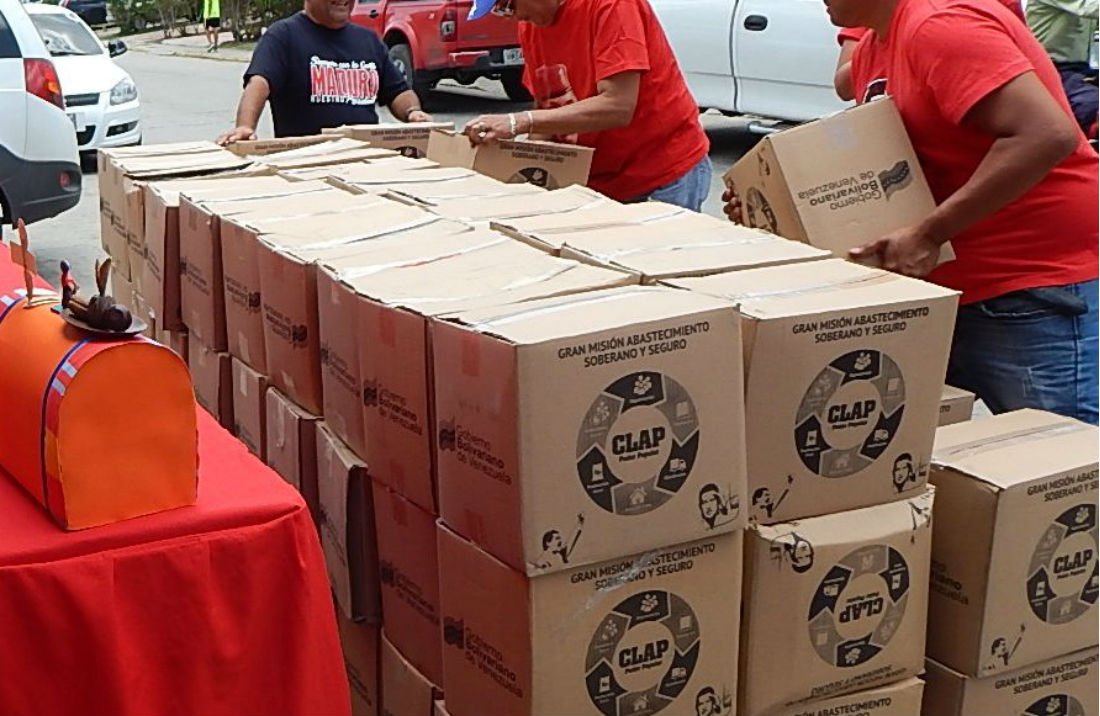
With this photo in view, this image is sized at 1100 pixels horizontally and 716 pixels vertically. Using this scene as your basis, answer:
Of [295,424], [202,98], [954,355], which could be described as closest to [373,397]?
[295,424]

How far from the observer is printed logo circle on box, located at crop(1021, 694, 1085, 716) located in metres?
2.70

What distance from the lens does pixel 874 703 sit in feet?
8.24

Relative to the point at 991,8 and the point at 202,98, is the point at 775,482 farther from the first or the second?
the point at 202,98

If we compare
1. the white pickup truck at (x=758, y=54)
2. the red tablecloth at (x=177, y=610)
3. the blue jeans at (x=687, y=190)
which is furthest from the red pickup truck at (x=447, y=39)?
the red tablecloth at (x=177, y=610)

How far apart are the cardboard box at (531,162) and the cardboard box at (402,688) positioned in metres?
1.82

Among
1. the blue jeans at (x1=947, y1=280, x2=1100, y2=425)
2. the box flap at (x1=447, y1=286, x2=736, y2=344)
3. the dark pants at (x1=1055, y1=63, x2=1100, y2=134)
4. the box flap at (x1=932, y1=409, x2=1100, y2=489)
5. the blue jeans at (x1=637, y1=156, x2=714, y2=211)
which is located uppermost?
the dark pants at (x1=1055, y1=63, x2=1100, y2=134)

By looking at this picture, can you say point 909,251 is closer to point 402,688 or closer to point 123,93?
point 402,688

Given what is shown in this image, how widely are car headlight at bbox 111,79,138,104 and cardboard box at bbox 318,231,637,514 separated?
9.34m

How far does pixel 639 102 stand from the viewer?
4.23m

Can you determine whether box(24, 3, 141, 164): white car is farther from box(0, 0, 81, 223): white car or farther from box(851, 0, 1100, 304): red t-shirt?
box(851, 0, 1100, 304): red t-shirt

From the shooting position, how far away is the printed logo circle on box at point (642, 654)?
7.32 ft

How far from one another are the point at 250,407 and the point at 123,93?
354 inches

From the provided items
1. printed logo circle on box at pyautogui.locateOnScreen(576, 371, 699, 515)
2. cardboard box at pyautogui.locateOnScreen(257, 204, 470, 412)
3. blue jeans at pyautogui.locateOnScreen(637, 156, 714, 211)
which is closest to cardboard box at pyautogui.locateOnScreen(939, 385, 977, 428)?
printed logo circle on box at pyautogui.locateOnScreen(576, 371, 699, 515)

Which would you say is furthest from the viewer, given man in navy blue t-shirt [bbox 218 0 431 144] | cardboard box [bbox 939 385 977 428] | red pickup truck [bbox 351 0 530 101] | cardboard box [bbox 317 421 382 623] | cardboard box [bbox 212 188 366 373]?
red pickup truck [bbox 351 0 530 101]
